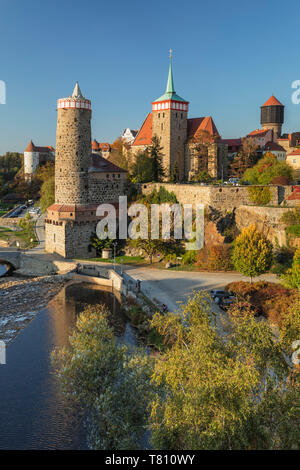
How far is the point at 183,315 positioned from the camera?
13273mm

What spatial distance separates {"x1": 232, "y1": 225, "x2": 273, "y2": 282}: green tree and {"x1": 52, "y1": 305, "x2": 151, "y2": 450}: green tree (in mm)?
12999

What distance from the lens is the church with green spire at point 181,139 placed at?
45188 millimetres

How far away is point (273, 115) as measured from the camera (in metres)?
64.9

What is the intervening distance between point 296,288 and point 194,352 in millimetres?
14567

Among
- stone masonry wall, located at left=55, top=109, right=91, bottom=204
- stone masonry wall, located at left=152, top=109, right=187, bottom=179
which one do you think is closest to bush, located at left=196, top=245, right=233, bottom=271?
stone masonry wall, located at left=55, top=109, right=91, bottom=204

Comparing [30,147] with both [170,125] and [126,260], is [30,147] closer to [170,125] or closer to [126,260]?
[170,125]

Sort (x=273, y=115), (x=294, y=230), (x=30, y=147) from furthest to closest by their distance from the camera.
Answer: (x=30, y=147), (x=273, y=115), (x=294, y=230)

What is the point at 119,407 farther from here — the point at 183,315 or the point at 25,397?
the point at 25,397

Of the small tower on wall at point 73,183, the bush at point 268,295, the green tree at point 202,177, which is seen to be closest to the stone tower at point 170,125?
the green tree at point 202,177

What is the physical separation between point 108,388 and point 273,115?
60.4 m

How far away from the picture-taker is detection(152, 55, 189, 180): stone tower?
148 feet

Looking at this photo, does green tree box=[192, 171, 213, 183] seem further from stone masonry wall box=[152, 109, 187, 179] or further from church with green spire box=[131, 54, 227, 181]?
stone masonry wall box=[152, 109, 187, 179]

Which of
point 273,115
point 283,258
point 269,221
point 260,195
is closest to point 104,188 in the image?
point 260,195
